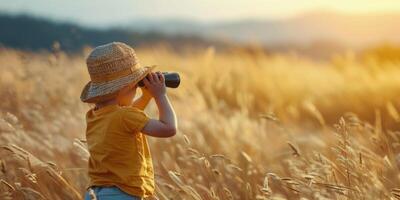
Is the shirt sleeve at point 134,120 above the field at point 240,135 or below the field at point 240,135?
above

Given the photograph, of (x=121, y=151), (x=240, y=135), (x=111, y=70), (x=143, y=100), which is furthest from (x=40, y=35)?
(x=121, y=151)

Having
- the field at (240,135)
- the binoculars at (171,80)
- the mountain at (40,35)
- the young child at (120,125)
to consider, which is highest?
the binoculars at (171,80)

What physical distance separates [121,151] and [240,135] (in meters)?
2.90

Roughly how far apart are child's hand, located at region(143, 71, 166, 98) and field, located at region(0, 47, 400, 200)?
0.31 meters

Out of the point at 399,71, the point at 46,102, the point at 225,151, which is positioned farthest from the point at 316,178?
the point at 399,71

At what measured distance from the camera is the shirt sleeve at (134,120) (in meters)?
3.50

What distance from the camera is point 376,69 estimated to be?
11.5 metres

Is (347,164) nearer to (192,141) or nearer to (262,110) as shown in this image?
(192,141)

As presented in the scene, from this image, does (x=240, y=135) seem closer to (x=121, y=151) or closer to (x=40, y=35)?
(x=121, y=151)

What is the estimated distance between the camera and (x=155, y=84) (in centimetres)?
362

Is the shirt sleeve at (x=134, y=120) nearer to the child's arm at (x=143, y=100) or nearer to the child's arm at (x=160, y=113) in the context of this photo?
the child's arm at (x=160, y=113)

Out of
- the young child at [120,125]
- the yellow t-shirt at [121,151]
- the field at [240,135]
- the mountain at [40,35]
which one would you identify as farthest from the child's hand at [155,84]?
the mountain at [40,35]

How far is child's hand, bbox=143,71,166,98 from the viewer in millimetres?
3607

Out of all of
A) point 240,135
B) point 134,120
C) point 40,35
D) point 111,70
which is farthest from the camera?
point 40,35
